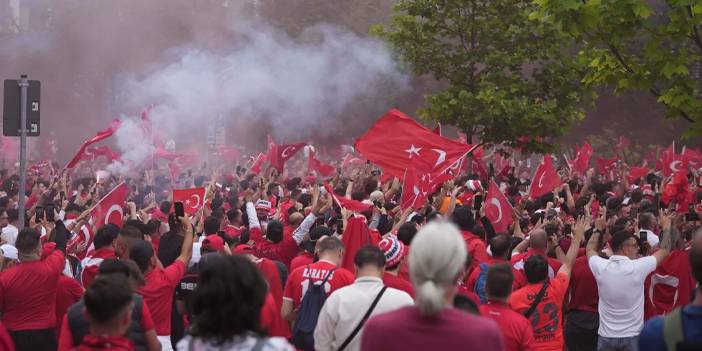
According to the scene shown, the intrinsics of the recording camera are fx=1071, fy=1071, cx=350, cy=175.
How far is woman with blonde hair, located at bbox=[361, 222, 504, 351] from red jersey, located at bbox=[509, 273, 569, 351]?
3135mm

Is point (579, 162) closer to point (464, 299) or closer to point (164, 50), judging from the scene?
point (464, 299)

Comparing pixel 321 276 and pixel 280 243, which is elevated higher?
pixel 321 276

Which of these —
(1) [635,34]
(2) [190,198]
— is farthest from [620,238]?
(2) [190,198]

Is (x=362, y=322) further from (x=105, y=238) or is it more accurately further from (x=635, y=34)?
(x=635, y=34)

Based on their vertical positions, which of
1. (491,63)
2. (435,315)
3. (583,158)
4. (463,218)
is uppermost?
(491,63)

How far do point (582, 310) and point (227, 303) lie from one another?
5393mm

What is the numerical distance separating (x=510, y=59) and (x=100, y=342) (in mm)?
15927

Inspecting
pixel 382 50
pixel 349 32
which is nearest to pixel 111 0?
pixel 349 32

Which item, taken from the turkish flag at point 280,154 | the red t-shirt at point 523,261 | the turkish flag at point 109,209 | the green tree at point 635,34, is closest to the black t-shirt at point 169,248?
the turkish flag at point 109,209

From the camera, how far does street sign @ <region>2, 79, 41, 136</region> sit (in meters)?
11.9

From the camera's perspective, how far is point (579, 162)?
72.8ft

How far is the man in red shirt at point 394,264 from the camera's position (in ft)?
22.4

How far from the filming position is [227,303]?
164 inches

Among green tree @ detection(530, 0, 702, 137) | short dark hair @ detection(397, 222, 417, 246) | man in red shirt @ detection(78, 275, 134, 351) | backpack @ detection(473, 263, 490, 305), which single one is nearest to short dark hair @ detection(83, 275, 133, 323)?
man in red shirt @ detection(78, 275, 134, 351)
